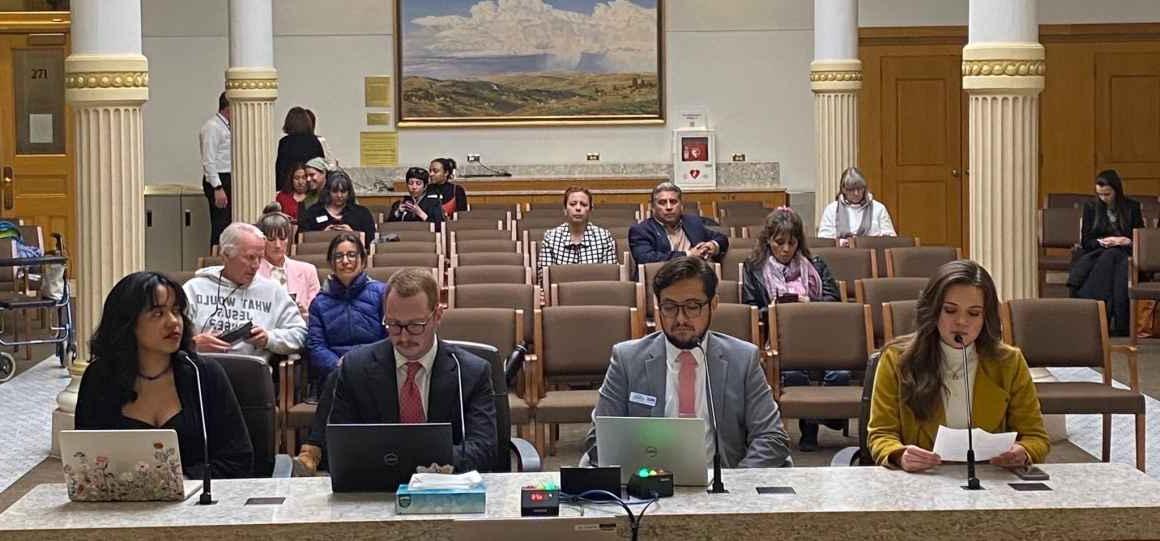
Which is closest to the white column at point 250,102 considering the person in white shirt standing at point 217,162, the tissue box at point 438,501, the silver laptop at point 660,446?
the person in white shirt standing at point 217,162

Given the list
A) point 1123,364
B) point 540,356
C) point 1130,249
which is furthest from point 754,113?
point 540,356

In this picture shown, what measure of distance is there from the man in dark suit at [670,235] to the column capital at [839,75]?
434 cm

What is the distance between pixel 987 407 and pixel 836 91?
10307 millimetres

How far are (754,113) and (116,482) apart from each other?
15777mm

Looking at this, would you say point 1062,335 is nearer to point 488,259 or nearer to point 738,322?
point 738,322

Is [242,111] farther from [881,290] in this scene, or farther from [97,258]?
[881,290]

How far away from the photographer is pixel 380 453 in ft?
14.5

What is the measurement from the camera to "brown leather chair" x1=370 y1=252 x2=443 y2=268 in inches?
440

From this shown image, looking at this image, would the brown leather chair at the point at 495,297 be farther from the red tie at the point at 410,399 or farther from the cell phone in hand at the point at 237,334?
the red tie at the point at 410,399

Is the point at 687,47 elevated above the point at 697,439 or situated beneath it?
elevated above

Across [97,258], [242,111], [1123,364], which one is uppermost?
[242,111]

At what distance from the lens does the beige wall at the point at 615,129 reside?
19453 millimetres

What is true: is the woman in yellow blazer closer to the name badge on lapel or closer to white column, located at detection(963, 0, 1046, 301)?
the name badge on lapel

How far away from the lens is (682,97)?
19672 millimetres
